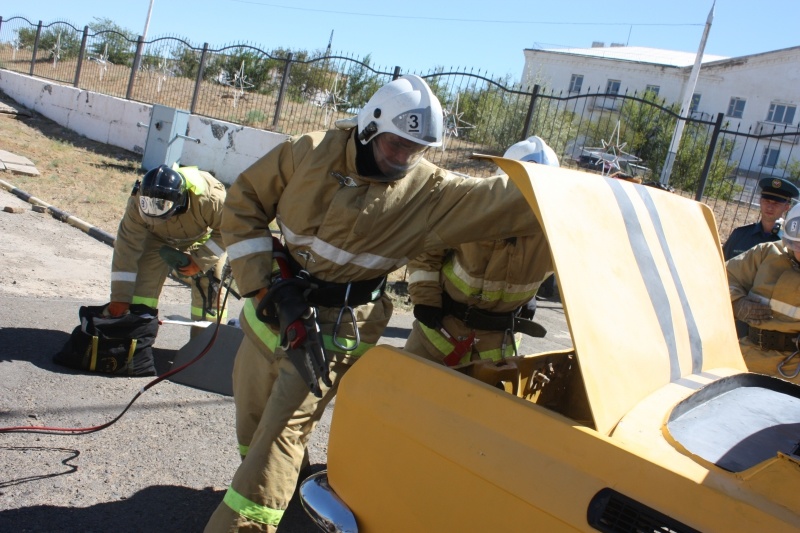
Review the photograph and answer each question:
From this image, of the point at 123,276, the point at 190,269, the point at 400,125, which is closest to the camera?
the point at 400,125

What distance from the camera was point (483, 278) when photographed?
136 inches

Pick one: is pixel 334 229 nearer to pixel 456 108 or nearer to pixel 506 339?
pixel 506 339

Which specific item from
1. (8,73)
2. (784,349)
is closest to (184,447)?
(784,349)

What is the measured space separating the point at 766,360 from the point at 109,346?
4.08 m

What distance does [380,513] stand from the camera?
1.96 metres

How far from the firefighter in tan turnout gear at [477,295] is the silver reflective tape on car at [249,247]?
97 cm

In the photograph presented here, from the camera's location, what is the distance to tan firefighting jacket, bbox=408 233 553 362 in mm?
3363

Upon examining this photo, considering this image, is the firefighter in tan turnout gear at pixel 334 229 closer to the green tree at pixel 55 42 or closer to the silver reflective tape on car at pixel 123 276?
the silver reflective tape on car at pixel 123 276

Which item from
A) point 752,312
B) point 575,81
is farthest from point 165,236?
point 575,81

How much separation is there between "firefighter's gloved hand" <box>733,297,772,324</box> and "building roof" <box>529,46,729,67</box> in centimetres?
3827

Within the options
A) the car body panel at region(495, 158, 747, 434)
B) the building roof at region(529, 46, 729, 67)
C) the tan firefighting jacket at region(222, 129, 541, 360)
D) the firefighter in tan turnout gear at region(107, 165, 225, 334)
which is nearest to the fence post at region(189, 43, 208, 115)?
the firefighter in tan turnout gear at region(107, 165, 225, 334)

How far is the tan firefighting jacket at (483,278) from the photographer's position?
336 centimetres

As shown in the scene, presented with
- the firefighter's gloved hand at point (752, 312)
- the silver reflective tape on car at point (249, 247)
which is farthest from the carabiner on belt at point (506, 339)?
the firefighter's gloved hand at point (752, 312)

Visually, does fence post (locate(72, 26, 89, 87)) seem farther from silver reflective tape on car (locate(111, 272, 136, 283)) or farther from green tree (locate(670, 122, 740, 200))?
silver reflective tape on car (locate(111, 272, 136, 283))
